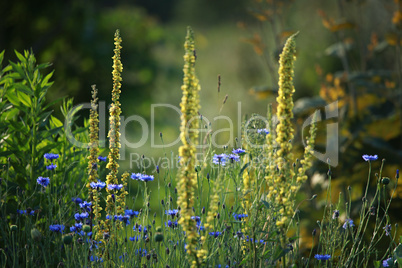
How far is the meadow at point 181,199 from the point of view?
189 cm

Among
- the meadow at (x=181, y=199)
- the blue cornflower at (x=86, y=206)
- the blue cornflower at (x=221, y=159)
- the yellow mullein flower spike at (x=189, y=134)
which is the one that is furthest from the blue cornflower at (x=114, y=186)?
the yellow mullein flower spike at (x=189, y=134)

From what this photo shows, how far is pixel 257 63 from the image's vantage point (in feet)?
28.9

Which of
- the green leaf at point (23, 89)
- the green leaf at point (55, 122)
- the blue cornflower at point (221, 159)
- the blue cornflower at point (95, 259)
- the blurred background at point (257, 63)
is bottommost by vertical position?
the blue cornflower at point (95, 259)

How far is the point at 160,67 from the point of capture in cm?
1155

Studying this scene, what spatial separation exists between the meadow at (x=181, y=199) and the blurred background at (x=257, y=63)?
446 mm

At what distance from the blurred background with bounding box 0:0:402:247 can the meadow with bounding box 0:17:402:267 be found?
45cm

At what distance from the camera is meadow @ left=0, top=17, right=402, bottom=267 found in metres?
1.89

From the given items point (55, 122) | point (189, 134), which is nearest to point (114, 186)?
point (189, 134)

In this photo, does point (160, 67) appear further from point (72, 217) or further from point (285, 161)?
point (285, 161)

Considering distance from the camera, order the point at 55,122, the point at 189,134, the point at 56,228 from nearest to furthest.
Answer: the point at 189,134
the point at 56,228
the point at 55,122

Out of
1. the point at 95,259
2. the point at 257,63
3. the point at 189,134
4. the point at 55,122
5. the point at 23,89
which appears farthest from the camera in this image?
the point at 257,63

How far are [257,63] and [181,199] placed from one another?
7303 mm

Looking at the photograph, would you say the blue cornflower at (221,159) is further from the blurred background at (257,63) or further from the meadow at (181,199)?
the blurred background at (257,63)

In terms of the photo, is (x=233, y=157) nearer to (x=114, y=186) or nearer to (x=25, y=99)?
(x=114, y=186)
